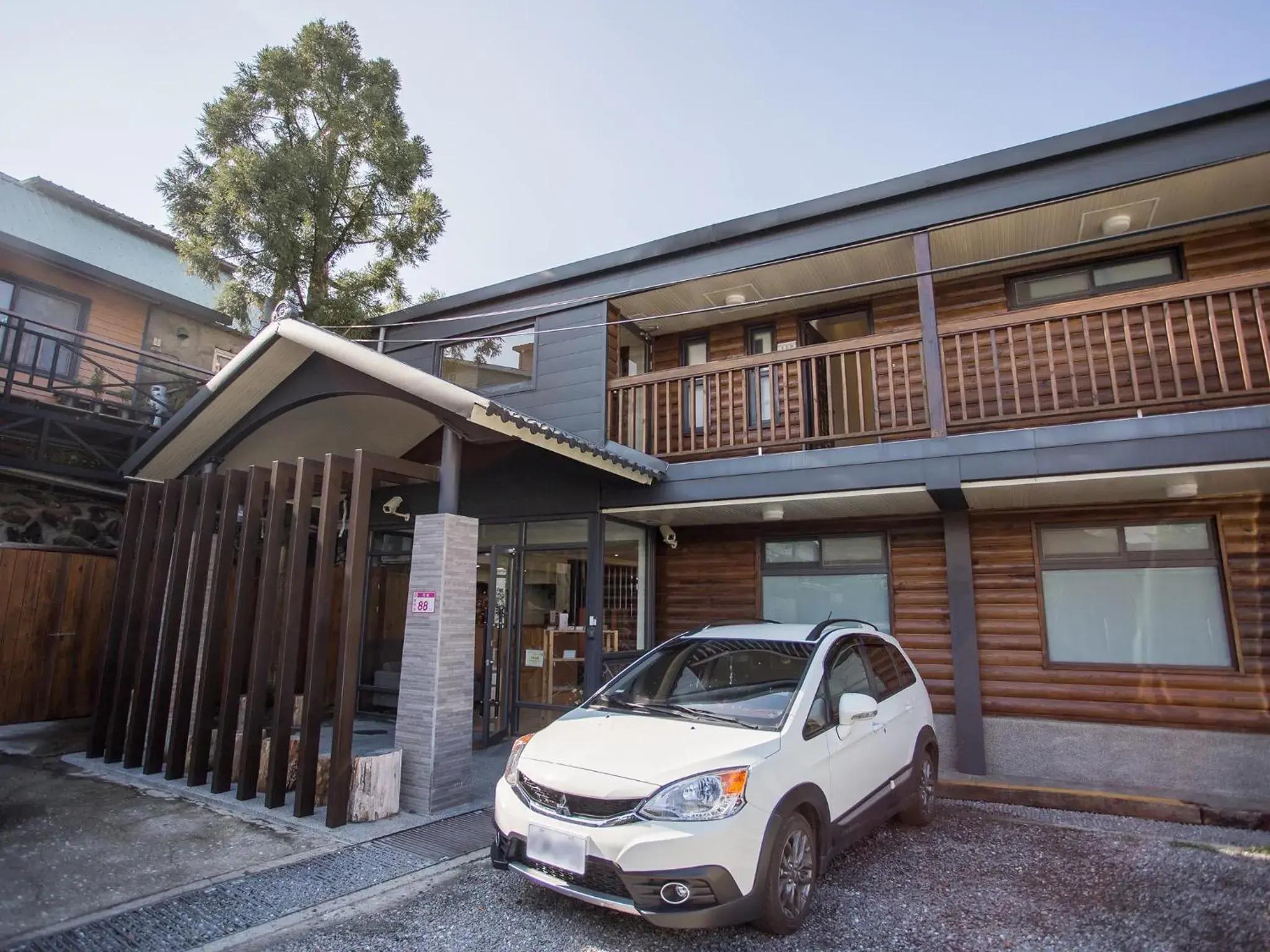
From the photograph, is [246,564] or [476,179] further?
[476,179]

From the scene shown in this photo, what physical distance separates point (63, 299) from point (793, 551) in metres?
13.3

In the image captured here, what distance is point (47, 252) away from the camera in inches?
452

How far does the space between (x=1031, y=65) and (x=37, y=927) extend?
9740 millimetres

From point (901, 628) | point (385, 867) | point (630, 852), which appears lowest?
point (385, 867)

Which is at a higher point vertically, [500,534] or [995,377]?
[995,377]

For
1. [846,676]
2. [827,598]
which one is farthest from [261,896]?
[827,598]

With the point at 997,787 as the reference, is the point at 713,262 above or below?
above

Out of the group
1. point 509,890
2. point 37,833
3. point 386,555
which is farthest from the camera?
point 386,555

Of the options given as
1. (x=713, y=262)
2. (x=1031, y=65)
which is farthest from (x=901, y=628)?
(x=1031, y=65)

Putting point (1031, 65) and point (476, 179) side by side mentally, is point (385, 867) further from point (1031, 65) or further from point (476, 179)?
point (476, 179)

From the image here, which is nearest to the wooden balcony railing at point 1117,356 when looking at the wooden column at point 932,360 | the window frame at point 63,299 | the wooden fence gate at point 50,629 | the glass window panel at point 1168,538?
the wooden column at point 932,360

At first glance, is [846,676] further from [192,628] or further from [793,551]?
[192,628]

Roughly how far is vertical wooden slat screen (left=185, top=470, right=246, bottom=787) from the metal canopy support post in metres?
2.05

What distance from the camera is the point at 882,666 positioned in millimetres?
5129
